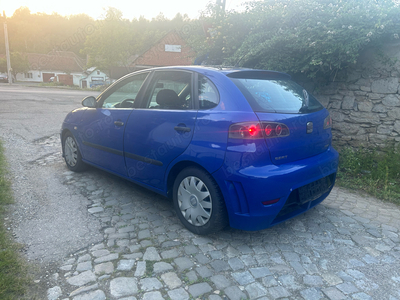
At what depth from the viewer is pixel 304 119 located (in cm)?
306

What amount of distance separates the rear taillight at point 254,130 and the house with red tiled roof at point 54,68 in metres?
64.2

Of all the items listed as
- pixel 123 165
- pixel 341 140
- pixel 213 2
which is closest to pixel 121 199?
pixel 123 165

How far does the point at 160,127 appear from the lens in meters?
3.43

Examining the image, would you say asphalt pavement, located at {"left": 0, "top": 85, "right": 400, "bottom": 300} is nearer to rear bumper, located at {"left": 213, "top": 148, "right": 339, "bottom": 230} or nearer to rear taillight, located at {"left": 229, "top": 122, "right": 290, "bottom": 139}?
rear bumper, located at {"left": 213, "top": 148, "right": 339, "bottom": 230}

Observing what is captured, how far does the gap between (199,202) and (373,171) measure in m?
3.52

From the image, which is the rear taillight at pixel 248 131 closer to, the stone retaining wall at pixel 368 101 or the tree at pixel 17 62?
the stone retaining wall at pixel 368 101

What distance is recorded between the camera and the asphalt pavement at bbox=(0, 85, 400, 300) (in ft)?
8.02

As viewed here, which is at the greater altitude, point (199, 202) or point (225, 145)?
point (225, 145)

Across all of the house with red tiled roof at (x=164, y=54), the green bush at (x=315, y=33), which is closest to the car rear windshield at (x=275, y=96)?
the green bush at (x=315, y=33)

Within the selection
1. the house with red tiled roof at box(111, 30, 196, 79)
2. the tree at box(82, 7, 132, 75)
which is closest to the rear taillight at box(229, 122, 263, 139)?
the house with red tiled roof at box(111, 30, 196, 79)

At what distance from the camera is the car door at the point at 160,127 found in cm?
324

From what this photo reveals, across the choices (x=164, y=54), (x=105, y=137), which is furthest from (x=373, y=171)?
(x=164, y=54)

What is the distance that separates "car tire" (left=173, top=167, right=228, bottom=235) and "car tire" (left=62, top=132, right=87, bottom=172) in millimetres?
2312

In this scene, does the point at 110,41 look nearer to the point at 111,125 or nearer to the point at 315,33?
the point at 315,33
